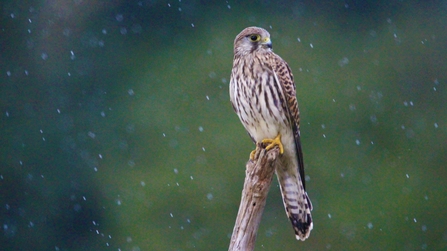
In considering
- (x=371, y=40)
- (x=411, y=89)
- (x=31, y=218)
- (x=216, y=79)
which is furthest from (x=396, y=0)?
(x=31, y=218)

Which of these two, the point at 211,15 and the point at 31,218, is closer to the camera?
the point at 31,218

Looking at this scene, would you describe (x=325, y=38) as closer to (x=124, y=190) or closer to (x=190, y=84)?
(x=190, y=84)

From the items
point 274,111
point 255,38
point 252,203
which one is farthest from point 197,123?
point 252,203

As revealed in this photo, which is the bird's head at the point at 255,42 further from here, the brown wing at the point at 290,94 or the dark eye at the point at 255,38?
the brown wing at the point at 290,94

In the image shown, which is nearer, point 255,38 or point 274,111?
point 274,111

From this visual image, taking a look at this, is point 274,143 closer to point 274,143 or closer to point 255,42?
point 274,143

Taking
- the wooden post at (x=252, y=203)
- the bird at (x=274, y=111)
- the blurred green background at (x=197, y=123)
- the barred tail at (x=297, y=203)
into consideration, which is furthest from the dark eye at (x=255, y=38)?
the blurred green background at (x=197, y=123)

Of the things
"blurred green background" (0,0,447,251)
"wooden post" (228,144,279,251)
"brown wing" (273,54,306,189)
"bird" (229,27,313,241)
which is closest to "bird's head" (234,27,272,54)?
"bird" (229,27,313,241)
